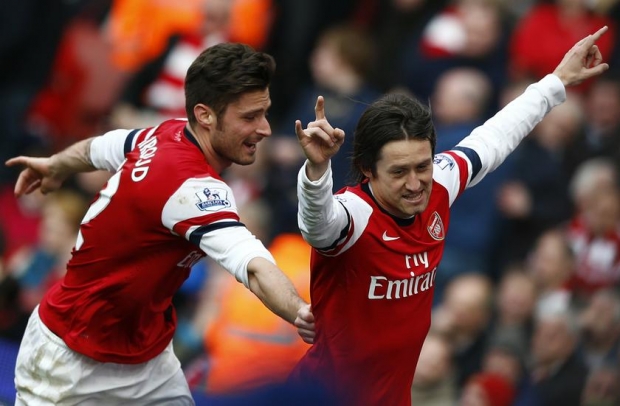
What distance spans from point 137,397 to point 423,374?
269cm

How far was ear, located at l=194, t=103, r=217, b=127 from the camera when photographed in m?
5.71

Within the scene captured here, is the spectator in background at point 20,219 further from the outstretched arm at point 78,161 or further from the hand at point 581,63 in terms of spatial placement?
the hand at point 581,63

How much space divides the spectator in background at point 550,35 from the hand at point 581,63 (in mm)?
3516

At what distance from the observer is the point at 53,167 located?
21.6ft

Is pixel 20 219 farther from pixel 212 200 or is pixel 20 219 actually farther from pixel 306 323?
pixel 306 323

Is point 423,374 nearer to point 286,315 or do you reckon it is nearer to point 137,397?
point 137,397

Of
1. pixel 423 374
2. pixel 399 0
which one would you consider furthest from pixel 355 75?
pixel 423 374

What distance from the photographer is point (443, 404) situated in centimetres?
834

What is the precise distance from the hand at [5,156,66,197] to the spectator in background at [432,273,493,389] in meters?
3.09

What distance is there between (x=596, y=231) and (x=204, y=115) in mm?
4184

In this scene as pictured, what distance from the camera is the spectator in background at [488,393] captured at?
27.6 feet

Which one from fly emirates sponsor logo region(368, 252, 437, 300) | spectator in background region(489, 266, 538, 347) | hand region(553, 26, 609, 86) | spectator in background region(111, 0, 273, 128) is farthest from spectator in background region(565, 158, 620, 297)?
fly emirates sponsor logo region(368, 252, 437, 300)

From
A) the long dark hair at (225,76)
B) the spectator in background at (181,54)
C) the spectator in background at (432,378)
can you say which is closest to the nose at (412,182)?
the long dark hair at (225,76)

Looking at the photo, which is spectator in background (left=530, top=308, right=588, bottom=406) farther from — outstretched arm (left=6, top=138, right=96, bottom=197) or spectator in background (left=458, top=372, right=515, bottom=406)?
outstretched arm (left=6, top=138, right=96, bottom=197)
